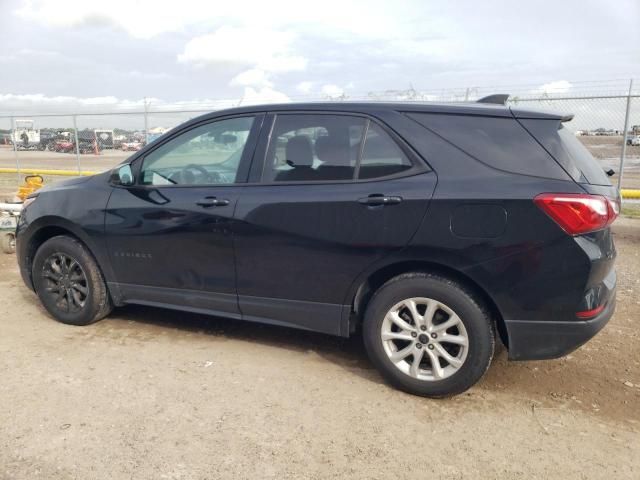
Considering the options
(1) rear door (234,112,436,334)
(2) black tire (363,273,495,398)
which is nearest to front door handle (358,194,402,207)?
(1) rear door (234,112,436,334)

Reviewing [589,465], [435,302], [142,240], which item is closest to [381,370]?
[435,302]

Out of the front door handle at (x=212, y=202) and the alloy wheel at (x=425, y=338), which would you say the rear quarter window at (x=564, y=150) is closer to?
the alloy wheel at (x=425, y=338)

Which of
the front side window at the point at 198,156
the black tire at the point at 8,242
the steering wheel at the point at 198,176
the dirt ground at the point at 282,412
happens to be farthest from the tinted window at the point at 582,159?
the black tire at the point at 8,242

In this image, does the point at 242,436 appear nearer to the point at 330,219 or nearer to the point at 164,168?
A: the point at 330,219

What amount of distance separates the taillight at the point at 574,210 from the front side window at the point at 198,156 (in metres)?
2.06

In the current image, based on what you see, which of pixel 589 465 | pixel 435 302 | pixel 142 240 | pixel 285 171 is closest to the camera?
pixel 589 465

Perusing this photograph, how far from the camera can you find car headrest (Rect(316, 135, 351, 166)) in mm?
3383

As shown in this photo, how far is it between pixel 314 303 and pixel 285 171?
0.89 meters

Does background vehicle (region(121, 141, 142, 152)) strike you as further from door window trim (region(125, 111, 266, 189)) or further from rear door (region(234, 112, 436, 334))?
rear door (region(234, 112, 436, 334))

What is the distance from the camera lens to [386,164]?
3252mm

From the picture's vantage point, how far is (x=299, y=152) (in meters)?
3.54

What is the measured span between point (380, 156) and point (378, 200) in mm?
294

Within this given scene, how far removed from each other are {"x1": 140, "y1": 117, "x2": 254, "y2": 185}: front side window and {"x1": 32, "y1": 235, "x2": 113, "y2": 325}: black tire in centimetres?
83

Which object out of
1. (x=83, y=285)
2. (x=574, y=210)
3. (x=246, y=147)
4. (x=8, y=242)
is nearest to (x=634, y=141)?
(x=574, y=210)
